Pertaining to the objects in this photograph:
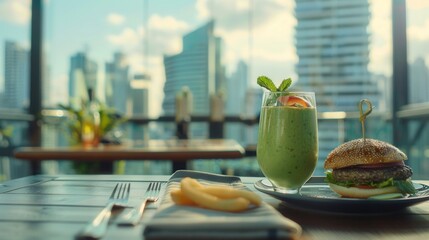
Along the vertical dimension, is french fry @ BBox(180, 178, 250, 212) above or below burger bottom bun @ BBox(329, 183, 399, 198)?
above

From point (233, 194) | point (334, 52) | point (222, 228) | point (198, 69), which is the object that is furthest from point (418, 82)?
point (222, 228)

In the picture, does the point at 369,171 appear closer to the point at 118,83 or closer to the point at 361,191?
the point at 361,191

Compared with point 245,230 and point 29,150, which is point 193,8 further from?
point 245,230

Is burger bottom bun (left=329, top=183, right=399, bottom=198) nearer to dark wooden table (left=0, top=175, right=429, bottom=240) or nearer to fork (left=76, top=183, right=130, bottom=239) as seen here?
dark wooden table (left=0, top=175, right=429, bottom=240)

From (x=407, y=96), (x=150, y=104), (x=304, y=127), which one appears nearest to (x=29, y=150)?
(x=304, y=127)

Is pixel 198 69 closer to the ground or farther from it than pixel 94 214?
farther from it

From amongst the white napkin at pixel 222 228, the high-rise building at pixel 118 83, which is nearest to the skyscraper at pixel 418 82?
the high-rise building at pixel 118 83

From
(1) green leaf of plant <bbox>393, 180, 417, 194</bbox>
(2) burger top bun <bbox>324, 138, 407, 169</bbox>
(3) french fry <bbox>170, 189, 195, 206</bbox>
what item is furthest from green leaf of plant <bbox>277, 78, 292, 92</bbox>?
(3) french fry <bbox>170, 189, 195, 206</bbox>
